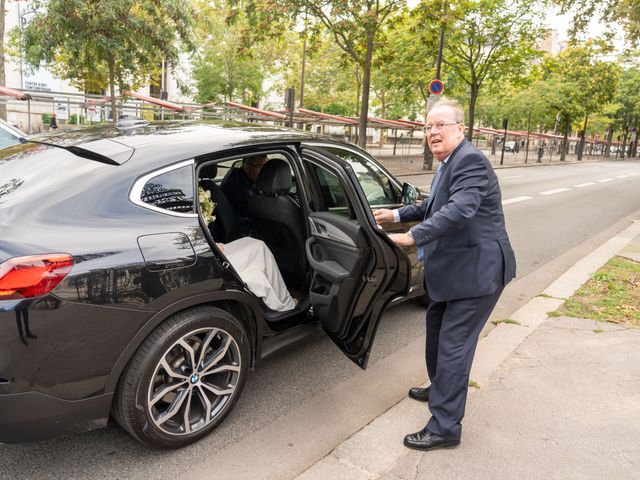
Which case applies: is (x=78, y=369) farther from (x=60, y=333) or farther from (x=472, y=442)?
(x=472, y=442)

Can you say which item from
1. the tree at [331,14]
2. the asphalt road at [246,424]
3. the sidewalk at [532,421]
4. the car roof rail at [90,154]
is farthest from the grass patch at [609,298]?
the tree at [331,14]

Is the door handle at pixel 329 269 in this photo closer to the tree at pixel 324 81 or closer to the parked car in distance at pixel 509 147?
the tree at pixel 324 81

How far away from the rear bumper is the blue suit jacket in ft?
5.49

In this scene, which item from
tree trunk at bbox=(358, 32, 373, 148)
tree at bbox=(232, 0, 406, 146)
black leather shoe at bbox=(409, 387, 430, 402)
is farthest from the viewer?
tree trunk at bbox=(358, 32, 373, 148)

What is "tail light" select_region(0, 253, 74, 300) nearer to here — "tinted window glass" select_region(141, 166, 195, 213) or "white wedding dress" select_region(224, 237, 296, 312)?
"tinted window glass" select_region(141, 166, 195, 213)

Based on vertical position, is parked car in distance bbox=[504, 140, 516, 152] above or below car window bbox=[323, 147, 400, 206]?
above

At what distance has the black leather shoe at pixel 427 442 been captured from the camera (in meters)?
2.75

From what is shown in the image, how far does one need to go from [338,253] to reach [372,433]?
101cm

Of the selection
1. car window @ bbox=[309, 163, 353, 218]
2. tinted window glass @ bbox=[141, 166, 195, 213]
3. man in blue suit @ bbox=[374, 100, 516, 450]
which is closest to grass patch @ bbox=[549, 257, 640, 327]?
car window @ bbox=[309, 163, 353, 218]

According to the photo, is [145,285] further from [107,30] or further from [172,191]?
[107,30]

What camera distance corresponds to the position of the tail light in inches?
79.2

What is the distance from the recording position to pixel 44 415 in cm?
216

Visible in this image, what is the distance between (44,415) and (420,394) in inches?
82.2

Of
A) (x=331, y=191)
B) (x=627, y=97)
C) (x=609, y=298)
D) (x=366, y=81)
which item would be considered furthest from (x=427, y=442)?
(x=627, y=97)
